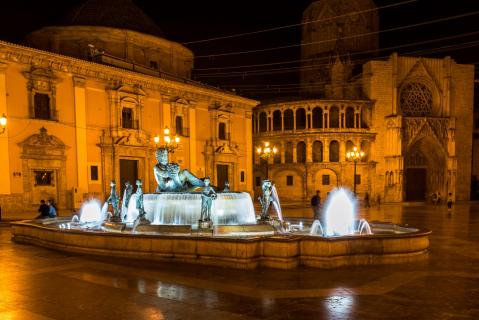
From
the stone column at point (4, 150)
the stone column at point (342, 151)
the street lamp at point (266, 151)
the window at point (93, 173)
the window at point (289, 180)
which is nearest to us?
the stone column at point (4, 150)

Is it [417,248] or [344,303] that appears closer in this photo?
[344,303]

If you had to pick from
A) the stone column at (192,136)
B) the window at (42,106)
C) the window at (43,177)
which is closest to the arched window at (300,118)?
the stone column at (192,136)

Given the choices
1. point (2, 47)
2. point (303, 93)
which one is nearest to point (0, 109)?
point (2, 47)

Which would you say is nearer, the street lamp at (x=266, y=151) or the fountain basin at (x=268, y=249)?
the fountain basin at (x=268, y=249)

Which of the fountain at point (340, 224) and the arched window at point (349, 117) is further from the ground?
the arched window at point (349, 117)

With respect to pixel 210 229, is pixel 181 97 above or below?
above

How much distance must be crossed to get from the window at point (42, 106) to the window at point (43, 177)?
301 cm

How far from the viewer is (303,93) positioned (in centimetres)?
5159

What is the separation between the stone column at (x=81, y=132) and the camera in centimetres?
2470

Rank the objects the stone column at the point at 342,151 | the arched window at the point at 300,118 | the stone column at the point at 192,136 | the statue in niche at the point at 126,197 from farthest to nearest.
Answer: the arched window at the point at 300,118 < the stone column at the point at 342,151 < the stone column at the point at 192,136 < the statue in niche at the point at 126,197

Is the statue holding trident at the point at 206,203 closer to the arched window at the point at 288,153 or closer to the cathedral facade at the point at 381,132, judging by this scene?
the cathedral facade at the point at 381,132

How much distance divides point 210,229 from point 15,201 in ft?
52.3

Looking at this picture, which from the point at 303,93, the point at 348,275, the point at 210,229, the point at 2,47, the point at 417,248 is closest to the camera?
the point at 348,275

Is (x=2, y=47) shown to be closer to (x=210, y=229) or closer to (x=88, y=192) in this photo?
(x=88, y=192)
